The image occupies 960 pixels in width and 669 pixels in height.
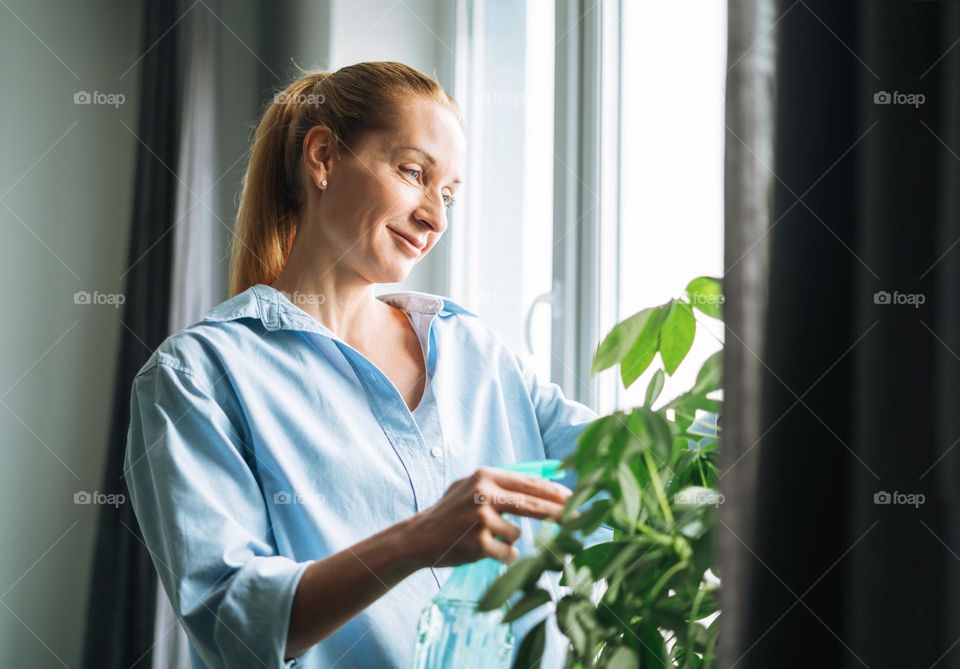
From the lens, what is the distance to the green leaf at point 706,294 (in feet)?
2.61

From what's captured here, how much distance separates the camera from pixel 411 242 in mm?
1180

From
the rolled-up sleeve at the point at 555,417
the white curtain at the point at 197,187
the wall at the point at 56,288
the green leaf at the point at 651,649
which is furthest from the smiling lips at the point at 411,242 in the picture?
the wall at the point at 56,288

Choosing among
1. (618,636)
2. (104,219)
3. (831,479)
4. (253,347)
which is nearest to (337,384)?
(253,347)

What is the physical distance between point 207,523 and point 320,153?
1.82ft

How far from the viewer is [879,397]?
22.5 inches

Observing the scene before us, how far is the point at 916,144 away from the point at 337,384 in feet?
2.35

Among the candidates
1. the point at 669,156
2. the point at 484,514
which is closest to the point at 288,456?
the point at 484,514

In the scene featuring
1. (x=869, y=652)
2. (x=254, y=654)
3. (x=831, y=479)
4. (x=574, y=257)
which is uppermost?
(x=574, y=257)

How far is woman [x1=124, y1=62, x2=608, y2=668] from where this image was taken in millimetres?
825

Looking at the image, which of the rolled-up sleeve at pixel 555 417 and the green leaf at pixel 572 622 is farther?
the rolled-up sleeve at pixel 555 417

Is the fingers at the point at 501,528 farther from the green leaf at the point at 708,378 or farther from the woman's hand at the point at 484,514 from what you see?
the green leaf at the point at 708,378

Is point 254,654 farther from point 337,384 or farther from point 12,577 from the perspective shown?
point 12,577

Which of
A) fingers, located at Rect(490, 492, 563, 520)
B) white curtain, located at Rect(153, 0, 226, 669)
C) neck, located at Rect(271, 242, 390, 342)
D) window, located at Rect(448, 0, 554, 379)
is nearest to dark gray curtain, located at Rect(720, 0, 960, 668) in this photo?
fingers, located at Rect(490, 492, 563, 520)

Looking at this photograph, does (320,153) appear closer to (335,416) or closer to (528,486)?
(335,416)
